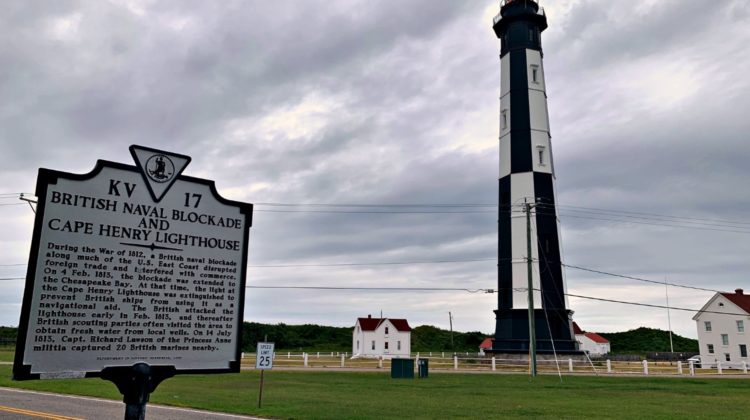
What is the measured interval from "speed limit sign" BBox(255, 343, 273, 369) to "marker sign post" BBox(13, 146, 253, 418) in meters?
10.7

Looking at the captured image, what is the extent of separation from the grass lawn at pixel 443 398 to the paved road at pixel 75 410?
3.43 feet

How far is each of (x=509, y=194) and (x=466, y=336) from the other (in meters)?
51.2

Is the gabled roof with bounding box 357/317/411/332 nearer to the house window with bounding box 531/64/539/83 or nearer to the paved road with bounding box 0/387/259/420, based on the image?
the house window with bounding box 531/64/539/83

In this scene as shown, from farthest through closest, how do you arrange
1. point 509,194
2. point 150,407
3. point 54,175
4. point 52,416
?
point 509,194
point 150,407
point 52,416
point 54,175

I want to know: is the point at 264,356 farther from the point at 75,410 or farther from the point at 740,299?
the point at 740,299

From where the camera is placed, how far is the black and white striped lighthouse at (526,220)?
1569 inches

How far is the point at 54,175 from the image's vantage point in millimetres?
5133

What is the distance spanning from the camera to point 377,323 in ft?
221

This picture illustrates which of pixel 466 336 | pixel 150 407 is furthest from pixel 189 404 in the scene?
pixel 466 336

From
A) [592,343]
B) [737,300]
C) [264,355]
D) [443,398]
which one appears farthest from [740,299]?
[264,355]

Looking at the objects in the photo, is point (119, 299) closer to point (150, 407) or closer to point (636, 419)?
point (150, 407)

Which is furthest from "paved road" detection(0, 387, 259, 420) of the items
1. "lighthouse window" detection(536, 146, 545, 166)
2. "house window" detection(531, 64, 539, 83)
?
"house window" detection(531, 64, 539, 83)

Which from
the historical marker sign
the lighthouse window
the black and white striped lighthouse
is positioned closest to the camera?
the historical marker sign

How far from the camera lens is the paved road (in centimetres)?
1345
